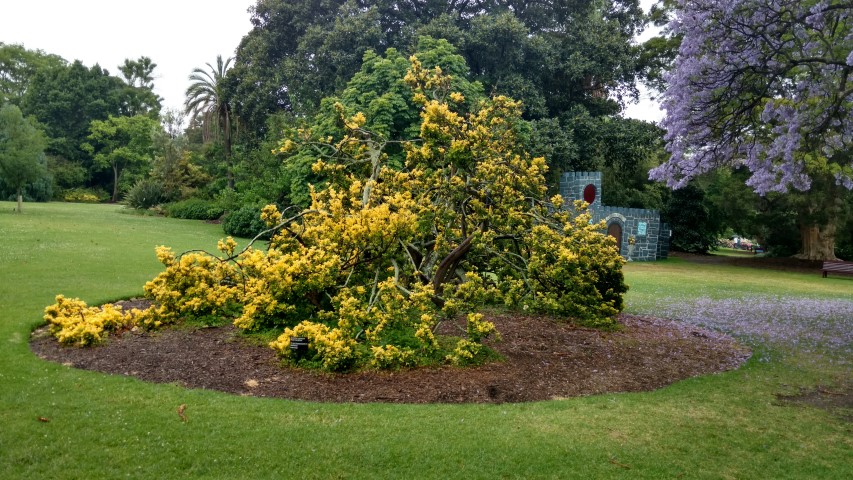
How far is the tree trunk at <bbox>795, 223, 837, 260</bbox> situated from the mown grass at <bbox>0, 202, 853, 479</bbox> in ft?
82.6

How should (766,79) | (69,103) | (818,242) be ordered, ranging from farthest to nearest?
1. (69,103)
2. (818,242)
3. (766,79)

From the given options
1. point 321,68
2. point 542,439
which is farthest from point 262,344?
point 321,68

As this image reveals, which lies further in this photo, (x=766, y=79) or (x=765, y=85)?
(x=766, y=79)

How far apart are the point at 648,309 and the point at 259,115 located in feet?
76.9

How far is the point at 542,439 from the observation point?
4.69m

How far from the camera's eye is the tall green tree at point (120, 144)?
48.8 m

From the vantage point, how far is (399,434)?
4.67 metres

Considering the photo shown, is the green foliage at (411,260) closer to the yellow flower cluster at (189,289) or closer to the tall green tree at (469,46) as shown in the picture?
the yellow flower cluster at (189,289)

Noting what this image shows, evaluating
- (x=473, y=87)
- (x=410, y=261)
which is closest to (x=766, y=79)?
(x=410, y=261)

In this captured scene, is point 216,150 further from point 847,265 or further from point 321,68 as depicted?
point 847,265

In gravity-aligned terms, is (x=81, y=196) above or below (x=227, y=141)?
below

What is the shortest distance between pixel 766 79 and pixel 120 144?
5278 cm

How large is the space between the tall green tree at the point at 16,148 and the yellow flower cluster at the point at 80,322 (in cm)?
1823

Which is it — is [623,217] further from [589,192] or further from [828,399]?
[828,399]
